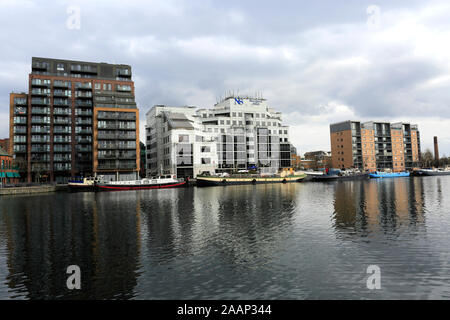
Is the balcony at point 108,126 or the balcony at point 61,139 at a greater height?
the balcony at point 108,126

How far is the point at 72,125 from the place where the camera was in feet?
399

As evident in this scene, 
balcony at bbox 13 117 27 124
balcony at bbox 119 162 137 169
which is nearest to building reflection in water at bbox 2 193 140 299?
balcony at bbox 119 162 137 169

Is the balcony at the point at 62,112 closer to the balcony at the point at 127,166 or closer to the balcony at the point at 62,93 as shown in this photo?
the balcony at the point at 62,93

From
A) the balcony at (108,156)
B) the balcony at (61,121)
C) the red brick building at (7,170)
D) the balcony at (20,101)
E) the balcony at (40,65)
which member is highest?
the balcony at (40,65)

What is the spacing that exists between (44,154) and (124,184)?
150ft

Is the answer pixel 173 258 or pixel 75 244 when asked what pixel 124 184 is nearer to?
pixel 75 244

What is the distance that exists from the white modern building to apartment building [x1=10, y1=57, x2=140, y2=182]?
16985mm

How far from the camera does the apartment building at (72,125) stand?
114m

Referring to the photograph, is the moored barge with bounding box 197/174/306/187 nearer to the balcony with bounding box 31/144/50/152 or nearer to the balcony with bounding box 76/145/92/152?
the balcony with bounding box 76/145/92/152

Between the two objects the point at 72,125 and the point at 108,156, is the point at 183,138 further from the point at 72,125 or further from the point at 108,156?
the point at 72,125

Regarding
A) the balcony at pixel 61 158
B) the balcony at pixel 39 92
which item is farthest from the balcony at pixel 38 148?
the balcony at pixel 39 92

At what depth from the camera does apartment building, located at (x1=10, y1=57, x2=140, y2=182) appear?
114 meters

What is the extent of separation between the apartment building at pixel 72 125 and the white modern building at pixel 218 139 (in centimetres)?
1699
